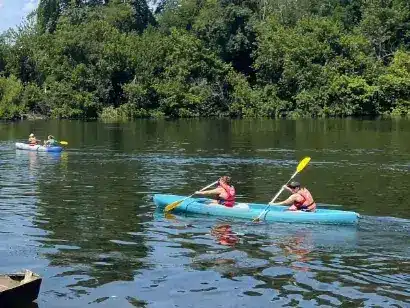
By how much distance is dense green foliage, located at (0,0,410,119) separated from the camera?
87.8 metres

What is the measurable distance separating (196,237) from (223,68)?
2992 inches

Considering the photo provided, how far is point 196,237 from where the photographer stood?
60.4ft

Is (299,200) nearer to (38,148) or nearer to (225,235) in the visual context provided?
(225,235)

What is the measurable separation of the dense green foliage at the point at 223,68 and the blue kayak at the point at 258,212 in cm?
6601

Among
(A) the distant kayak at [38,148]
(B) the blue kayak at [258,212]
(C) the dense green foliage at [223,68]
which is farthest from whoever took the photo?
(C) the dense green foliage at [223,68]

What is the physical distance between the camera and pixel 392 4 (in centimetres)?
9575

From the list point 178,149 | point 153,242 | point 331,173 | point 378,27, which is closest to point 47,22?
point 378,27

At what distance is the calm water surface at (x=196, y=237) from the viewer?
13234mm

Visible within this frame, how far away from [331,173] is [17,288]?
23700mm

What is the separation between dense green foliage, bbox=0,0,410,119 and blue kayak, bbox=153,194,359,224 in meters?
66.0

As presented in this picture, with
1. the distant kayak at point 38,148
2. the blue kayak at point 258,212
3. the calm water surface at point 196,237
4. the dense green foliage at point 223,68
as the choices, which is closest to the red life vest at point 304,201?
the blue kayak at point 258,212

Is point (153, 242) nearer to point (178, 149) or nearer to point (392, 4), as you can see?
point (178, 149)

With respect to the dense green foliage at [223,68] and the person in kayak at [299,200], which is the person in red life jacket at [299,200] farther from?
the dense green foliage at [223,68]

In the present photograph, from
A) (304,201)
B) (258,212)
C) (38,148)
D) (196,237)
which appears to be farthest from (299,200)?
(38,148)
